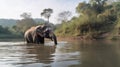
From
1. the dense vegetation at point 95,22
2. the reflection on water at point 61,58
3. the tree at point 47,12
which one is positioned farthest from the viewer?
the tree at point 47,12

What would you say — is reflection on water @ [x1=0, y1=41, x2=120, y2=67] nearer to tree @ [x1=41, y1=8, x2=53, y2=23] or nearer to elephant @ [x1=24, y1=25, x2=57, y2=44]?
elephant @ [x1=24, y1=25, x2=57, y2=44]

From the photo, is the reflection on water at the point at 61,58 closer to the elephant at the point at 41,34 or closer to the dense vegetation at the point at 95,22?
the elephant at the point at 41,34

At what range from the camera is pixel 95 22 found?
5831 cm

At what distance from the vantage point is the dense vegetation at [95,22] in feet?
180

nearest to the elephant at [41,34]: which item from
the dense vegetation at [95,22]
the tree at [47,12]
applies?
the dense vegetation at [95,22]

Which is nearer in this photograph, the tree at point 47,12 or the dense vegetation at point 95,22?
the dense vegetation at point 95,22

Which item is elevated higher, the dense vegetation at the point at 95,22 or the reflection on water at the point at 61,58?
the dense vegetation at the point at 95,22

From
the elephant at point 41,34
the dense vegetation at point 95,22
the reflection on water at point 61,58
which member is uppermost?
the dense vegetation at point 95,22

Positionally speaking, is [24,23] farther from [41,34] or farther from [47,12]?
[41,34]

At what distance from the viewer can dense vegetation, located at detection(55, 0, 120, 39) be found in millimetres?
54888

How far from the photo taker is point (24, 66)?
11.9 m

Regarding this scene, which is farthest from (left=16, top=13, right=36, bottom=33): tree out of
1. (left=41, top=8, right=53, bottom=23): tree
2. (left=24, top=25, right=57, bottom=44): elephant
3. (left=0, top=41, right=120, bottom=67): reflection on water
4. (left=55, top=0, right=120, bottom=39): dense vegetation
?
(left=0, top=41, right=120, bottom=67): reflection on water

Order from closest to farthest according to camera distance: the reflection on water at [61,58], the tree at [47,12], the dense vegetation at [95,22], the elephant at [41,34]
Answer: the reflection on water at [61,58] → the elephant at [41,34] → the dense vegetation at [95,22] → the tree at [47,12]

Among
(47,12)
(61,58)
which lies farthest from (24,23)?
(61,58)
